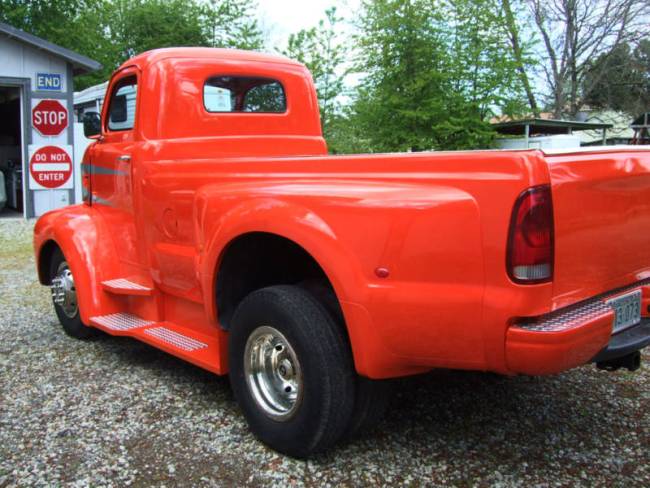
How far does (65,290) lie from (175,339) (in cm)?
155

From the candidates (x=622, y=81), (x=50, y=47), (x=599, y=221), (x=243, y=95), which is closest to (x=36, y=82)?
(x=50, y=47)

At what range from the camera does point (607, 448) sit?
3.08m

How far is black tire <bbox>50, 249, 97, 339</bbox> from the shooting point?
4711mm

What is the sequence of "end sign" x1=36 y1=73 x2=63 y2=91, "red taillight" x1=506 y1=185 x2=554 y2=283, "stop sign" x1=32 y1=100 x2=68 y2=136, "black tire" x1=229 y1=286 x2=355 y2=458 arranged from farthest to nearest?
"end sign" x1=36 y1=73 x2=63 y2=91, "stop sign" x1=32 y1=100 x2=68 y2=136, "black tire" x1=229 y1=286 x2=355 y2=458, "red taillight" x1=506 y1=185 x2=554 y2=283

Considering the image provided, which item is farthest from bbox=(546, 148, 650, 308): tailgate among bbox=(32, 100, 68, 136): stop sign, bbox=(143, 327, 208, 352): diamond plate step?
bbox=(32, 100, 68, 136): stop sign

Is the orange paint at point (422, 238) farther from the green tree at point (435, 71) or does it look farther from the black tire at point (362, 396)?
the green tree at point (435, 71)

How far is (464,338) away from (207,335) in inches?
69.6

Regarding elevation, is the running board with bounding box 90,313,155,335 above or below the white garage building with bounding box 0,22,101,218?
below

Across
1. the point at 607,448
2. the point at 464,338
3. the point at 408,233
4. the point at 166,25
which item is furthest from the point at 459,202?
the point at 166,25

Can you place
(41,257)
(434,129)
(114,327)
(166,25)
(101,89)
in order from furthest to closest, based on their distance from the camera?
(166,25) → (434,129) → (101,89) → (41,257) → (114,327)

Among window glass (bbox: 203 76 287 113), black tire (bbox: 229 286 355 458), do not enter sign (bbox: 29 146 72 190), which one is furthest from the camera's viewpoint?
do not enter sign (bbox: 29 146 72 190)

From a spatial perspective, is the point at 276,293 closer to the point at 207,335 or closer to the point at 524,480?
the point at 207,335

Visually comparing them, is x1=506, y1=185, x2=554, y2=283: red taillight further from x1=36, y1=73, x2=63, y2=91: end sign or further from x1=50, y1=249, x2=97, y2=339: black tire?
x1=36, y1=73, x2=63, y2=91: end sign

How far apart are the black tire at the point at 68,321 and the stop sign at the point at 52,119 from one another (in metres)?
4.44
